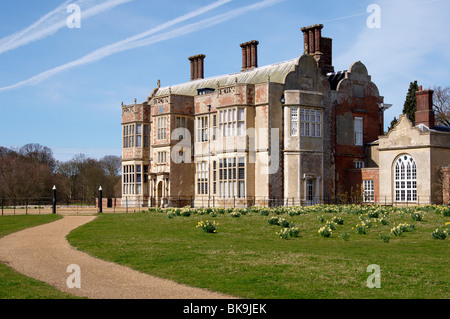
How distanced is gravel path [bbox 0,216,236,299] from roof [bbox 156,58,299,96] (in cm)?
2494

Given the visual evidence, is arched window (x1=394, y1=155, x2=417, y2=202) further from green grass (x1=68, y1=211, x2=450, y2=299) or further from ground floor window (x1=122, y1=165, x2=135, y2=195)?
ground floor window (x1=122, y1=165, x2=135, y2=195)

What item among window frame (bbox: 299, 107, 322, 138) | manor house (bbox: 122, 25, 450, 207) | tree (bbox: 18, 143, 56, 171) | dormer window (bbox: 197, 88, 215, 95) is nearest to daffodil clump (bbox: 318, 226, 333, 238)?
manor house (bbox: 122, 25, 450, 207)

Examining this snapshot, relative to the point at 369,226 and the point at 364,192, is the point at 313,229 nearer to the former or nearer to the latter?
the point at 369,226

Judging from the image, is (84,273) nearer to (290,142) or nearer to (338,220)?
(338,220)

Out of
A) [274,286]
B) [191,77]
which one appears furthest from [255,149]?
[274,286]

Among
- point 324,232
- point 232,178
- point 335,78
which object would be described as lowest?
point 324,232

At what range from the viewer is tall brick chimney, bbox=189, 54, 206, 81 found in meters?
57.5

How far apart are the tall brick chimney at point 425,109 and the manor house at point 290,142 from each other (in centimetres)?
11

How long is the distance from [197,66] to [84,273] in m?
44.4

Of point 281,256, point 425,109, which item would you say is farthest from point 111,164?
point 281,256

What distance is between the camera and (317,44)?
154 feet

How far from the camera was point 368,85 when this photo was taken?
157ft

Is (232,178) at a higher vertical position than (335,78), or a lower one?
lower

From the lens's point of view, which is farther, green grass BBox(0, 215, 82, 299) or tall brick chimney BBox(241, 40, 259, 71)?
tall brick chimney BBox(241, 40, 259, 71)
